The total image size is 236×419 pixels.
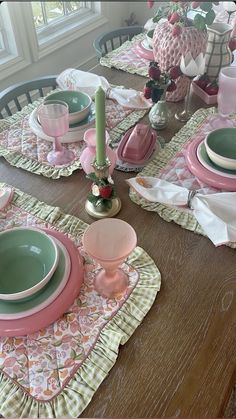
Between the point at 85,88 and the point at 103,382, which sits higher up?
the point at 85,88

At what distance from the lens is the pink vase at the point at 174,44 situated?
1.14 m

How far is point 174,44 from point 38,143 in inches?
20.1

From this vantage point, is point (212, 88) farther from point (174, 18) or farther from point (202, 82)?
point (174, 18)

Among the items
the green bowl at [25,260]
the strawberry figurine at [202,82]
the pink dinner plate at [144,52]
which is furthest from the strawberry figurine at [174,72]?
the green bowl at [25,260]

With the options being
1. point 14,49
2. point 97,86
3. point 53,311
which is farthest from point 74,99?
point 14,49

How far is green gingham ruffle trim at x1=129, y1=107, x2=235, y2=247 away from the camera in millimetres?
878

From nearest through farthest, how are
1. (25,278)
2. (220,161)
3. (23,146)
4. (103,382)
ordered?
(103,382), (25,278), (220,161), (23,146)

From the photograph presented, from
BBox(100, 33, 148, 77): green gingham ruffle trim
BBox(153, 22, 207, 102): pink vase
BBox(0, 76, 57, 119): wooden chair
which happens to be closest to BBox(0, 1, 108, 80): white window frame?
BBox(100, 33, 148, 77): green gingham ruffle trim

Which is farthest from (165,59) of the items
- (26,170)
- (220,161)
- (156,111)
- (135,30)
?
(135,30)

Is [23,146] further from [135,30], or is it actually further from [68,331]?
[135,30]

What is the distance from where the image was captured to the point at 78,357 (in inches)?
25.3

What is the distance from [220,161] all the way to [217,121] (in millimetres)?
284

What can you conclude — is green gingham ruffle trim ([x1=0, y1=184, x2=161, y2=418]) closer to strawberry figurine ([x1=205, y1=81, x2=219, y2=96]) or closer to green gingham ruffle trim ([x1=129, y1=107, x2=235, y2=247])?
green gingham ruffle trim ([x1=129, y1=107, x2=235, y2=247])

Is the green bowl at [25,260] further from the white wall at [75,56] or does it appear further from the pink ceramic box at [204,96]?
the white wall at [75,56]
